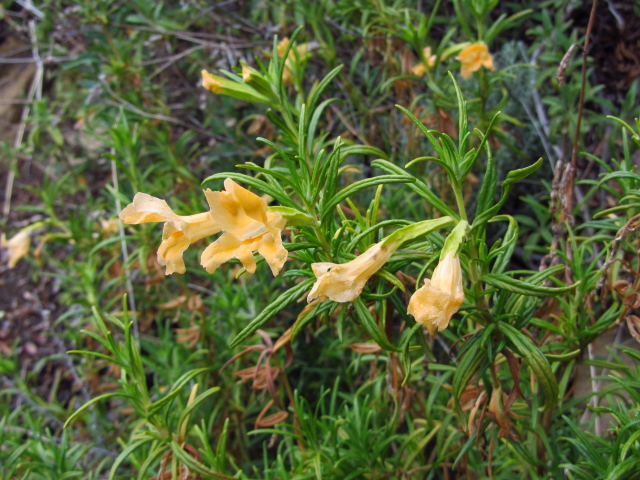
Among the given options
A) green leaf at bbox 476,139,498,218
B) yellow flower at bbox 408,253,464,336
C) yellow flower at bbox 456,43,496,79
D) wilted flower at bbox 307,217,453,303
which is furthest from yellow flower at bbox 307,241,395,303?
yellow flower at bbox 456,43,496,79

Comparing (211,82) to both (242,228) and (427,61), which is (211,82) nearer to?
(242,228)

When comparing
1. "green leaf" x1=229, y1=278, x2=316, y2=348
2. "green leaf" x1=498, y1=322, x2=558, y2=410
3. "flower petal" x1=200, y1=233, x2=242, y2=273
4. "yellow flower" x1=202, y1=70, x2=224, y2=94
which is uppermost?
"yellow flower" x1=202, y1=70, x2=224, y2=94

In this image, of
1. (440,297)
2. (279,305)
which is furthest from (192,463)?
(440,297)

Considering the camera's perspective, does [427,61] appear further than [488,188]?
Yes

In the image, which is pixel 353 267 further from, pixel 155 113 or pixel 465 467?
pixel 155 113

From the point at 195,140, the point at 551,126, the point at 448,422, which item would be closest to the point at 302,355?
the point at 448,422

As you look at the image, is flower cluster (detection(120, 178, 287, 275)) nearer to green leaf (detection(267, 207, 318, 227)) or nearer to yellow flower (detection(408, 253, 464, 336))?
green leaf (detection(267, 207, 318, 227))
